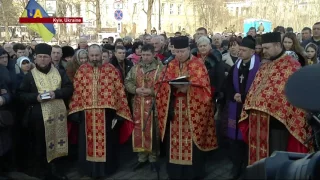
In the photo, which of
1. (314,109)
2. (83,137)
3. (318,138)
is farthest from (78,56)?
(314,109)

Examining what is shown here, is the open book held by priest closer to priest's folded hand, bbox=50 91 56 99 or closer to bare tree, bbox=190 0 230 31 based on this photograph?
priest's folded hand, bbox=50 91 56 99

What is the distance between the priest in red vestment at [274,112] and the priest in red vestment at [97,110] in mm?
1982

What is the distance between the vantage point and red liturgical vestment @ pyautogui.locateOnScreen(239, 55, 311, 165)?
411 cm

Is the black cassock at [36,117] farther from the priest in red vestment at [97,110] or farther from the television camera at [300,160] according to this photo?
the television camera at [300,160]

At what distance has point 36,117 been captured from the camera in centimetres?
534

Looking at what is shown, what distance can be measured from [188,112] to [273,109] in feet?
4.53

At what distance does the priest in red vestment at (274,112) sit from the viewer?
4121 mm

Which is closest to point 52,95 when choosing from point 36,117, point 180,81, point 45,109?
point 45,109

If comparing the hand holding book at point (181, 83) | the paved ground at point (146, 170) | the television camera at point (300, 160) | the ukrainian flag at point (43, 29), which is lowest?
the paved ground at point (146, 170)

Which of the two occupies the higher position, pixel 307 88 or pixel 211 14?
pixel 211 14

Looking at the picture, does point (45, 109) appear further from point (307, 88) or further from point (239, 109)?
point (307, 88)

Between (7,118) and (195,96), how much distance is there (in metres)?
2.52

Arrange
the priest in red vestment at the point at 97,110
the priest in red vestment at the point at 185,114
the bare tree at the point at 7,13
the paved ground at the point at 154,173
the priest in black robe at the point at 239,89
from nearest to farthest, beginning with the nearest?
the priest in black robe at the point at 239,89
the priest in red vestment at the point at 185,114
the priest in red vestment at the point at 97,110
the paved ground at the point at 154,173
the bare tree at the point at 7,13

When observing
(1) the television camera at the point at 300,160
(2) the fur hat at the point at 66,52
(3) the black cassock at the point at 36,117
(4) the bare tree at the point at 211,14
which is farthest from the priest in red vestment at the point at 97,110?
(4) the bare tree at the point at 211,14
